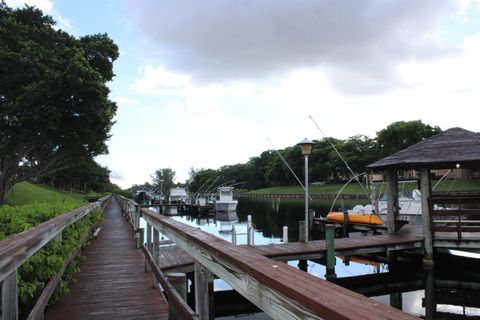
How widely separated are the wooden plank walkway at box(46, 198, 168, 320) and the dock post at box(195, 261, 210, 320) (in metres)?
2.32

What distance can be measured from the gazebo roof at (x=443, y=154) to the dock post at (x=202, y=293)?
11672 mm

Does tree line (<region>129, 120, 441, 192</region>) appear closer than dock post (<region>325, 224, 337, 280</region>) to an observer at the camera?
No

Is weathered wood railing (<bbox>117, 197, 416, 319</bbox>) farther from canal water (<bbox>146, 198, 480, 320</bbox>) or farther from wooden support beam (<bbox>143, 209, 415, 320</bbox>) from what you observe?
canal water (<bbox>146, 198, 480, 320</bbox>)

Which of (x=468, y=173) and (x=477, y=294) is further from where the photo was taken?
(x=468, y=173)

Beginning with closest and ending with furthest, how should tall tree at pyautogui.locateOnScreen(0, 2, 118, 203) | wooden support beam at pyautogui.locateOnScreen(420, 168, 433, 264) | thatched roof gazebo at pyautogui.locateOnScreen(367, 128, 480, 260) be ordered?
thatched roof gazebo at pyautogui.locateOnScreen(367, 128, 480, 260) < wooden support beam at pyautogui.locateOnScreen(420, 168, 433, 264) < tall tree at pyautogui.locateOnScreen(0, 2, 118, 203)

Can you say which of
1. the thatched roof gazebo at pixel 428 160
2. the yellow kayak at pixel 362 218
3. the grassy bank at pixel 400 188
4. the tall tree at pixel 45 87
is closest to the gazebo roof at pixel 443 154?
the thatched roof gazebo at pixel 428 160

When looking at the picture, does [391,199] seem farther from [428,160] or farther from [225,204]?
[225,204]

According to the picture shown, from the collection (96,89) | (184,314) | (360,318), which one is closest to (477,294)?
(184,314)

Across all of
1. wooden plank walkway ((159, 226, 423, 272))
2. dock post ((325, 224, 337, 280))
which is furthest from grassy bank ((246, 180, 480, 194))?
dock post ((325, 224, 337, 280))

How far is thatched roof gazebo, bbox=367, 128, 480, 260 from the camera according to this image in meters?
12.9

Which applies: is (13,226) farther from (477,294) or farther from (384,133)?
(384,133)

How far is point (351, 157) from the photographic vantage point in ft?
262

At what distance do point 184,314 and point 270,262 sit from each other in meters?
1.26

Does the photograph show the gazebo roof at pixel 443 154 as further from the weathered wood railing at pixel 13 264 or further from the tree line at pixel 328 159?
the tree line at pixel 328 159
